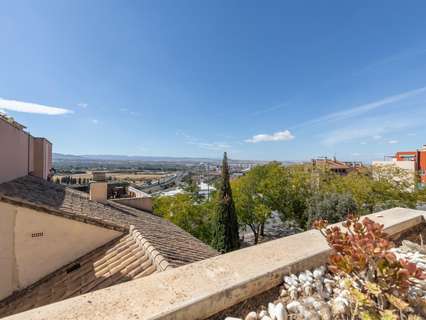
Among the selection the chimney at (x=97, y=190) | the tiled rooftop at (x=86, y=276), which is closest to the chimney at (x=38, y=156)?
the chimney at (x=97, y=190)

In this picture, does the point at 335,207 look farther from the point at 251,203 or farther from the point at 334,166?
the point at 334,166

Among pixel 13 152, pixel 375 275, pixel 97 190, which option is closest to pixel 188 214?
pixel 97 190

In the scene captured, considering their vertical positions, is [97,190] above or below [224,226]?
above

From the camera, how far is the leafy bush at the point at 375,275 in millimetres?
1332

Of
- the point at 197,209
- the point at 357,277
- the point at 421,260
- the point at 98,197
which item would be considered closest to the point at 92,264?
the point at 98,197

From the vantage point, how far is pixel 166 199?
50.2ft

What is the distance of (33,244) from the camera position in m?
4.42

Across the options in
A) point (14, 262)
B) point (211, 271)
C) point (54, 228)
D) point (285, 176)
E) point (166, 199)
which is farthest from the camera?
point (285, 176)

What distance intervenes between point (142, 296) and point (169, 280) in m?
0.25

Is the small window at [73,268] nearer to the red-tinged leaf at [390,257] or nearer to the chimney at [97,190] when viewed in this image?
the chimney at [97,190]

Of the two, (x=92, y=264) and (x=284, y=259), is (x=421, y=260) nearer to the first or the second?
(x=284, y=259)

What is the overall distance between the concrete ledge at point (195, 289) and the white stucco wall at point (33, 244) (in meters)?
4.09

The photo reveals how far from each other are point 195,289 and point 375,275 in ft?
4.17

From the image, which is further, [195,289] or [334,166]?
[334,166]
